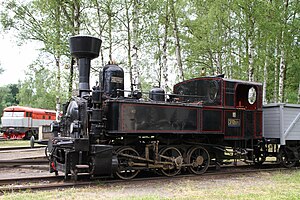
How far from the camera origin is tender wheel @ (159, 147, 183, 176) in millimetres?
9219

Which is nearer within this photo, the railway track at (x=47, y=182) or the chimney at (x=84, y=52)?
the railway track at (x=47, y=182)

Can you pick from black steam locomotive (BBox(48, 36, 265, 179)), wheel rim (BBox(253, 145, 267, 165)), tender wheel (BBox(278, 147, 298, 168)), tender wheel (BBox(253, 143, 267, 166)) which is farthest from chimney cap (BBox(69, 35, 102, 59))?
tender wheel (BBox(278, 147, 298, 168))

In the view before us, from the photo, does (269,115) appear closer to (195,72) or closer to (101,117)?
(101,117)

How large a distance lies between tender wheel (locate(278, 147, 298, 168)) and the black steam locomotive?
1476 mm

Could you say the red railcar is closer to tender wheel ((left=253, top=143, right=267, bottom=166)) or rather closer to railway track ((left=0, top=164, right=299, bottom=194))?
railway track ((left=0, top=164, right=299, bottom=194))

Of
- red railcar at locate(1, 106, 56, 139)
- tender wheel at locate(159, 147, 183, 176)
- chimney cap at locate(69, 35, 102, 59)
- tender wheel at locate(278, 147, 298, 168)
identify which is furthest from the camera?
red railcar at locate(1, 106, 56, 139)

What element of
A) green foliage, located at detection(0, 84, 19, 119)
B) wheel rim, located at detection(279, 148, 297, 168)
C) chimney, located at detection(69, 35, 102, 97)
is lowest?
wheel rim, located at detection(279, 148, 297, 168)

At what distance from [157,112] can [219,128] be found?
2257mm

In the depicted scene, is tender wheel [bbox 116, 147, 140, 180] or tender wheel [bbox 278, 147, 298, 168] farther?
tender wheel [bbox 278, 147, 298, 168]

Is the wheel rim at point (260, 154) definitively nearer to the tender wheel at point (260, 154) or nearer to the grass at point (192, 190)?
the tender wheel at point (260, 154)

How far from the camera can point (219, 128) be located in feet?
32.9

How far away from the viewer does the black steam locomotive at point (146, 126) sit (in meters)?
8.09

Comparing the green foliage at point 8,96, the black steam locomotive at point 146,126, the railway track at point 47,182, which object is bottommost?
the railway track at point 47,182

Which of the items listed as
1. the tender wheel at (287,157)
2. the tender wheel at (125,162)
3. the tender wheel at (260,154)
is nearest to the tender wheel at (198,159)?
the tender wheel at (125,162)
